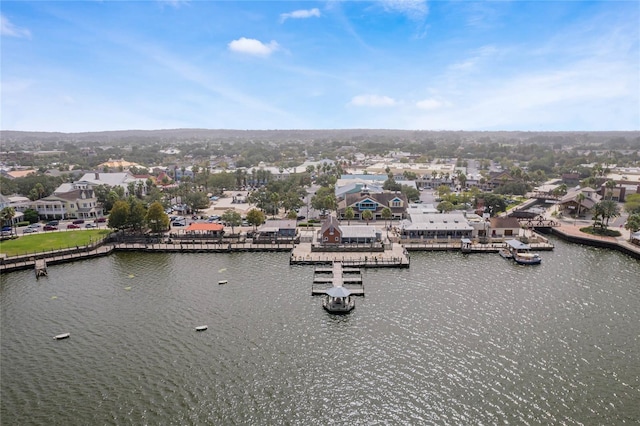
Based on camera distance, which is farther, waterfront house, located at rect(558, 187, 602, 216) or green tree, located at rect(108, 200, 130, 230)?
waterfront house, located at rect(558, 187, 602, 216)

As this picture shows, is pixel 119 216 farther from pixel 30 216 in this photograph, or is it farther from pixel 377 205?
pixel 377 205

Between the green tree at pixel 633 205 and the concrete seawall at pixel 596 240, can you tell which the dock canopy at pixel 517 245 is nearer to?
the concrete seawall at pixel 596 240

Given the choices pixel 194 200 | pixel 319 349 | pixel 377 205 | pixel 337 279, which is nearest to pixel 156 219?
pixel 194 200

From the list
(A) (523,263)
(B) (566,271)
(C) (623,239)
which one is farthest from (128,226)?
(C) (623,239)

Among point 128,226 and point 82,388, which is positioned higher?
point 128,226

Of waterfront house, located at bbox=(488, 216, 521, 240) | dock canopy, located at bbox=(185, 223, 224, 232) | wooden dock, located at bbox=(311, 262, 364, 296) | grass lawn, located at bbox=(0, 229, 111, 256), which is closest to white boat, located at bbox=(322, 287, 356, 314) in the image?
wooden dock, located at bbox=(311, 262, 364, 296)

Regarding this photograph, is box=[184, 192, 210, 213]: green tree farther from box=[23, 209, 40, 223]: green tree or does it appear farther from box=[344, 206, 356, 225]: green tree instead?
box=[344, 206, 356, 225]: green tree

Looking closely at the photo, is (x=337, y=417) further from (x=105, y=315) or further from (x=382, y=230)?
(x=382, y=230)
